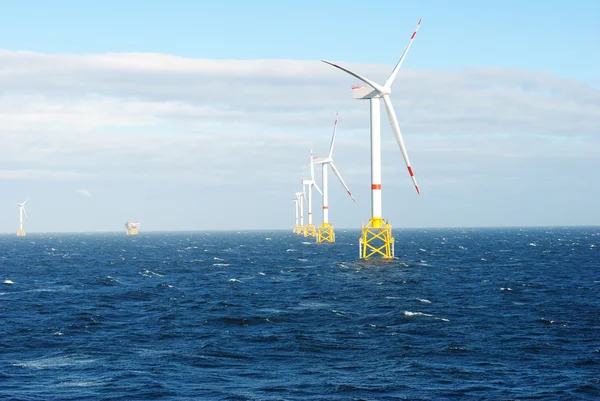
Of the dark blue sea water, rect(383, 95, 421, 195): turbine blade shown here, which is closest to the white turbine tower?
rect(383, 95, 421, 195): turbine blade

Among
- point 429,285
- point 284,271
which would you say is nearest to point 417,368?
point 429,285

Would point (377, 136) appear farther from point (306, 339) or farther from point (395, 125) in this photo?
point (306, 339)

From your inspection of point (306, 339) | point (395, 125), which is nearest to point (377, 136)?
point (395, 125)

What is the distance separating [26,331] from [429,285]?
48537 millimetres

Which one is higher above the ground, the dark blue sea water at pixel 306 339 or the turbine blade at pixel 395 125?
the turbine blade at pixel 395 125

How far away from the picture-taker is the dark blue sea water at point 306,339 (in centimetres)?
3691

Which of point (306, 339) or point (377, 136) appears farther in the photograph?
point (377, 136)

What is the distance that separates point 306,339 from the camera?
165ft

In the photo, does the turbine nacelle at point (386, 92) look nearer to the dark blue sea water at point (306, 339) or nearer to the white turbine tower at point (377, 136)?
the white turbine tower at point (377, 136)

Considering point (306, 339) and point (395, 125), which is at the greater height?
point (395, 125)

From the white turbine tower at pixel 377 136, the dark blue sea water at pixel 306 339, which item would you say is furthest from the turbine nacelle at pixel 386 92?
the dark blue sea water at pixel 306 339

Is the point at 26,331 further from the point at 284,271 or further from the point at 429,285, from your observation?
the point at 284,271

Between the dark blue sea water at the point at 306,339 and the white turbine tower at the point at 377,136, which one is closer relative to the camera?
the dark blue sea water at the point at 306,339

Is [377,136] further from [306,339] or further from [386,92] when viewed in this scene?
[306,339]
